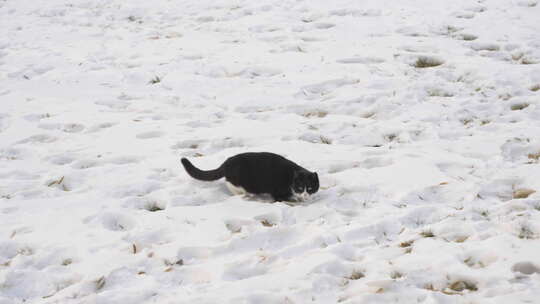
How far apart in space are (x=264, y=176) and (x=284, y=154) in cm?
79

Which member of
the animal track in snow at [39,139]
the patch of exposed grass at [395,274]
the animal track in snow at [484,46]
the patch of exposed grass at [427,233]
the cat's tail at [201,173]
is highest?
the animal track in snow at [484,46]

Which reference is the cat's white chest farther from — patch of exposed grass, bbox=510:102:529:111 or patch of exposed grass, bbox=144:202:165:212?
patch of exposed grass, bbox=510:102:529:111

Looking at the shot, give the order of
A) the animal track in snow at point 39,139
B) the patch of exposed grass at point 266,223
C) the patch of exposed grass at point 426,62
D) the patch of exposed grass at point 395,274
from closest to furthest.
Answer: the patch of exposed grass at point 395,274, the patch of exposed grass at point 266,223, the animal track in snow at point 39,139, the patch of exposed grass at point 426,62

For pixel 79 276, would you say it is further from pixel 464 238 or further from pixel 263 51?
pixel 263 51

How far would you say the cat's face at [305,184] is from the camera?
4.00 m

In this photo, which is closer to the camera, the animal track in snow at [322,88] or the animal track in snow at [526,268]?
Result: the animal track in snow at [526,268]

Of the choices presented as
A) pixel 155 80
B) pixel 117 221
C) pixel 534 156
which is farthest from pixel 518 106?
pixel 155 80

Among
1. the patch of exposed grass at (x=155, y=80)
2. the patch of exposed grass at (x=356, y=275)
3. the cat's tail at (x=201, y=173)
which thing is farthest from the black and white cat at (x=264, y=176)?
the patch of exposed grass at (x=155, y=80)

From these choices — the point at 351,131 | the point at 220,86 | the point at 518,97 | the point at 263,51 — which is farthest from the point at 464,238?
the point at 263,51

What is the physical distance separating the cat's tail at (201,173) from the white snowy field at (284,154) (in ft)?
0.35

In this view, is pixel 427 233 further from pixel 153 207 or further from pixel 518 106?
pixel 518 106

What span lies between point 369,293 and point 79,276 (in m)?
1.80

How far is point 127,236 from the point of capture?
3.61 meters

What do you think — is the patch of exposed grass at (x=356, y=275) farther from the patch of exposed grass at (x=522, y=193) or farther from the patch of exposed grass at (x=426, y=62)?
the patch of exposed grass at (x=426, y=62)
